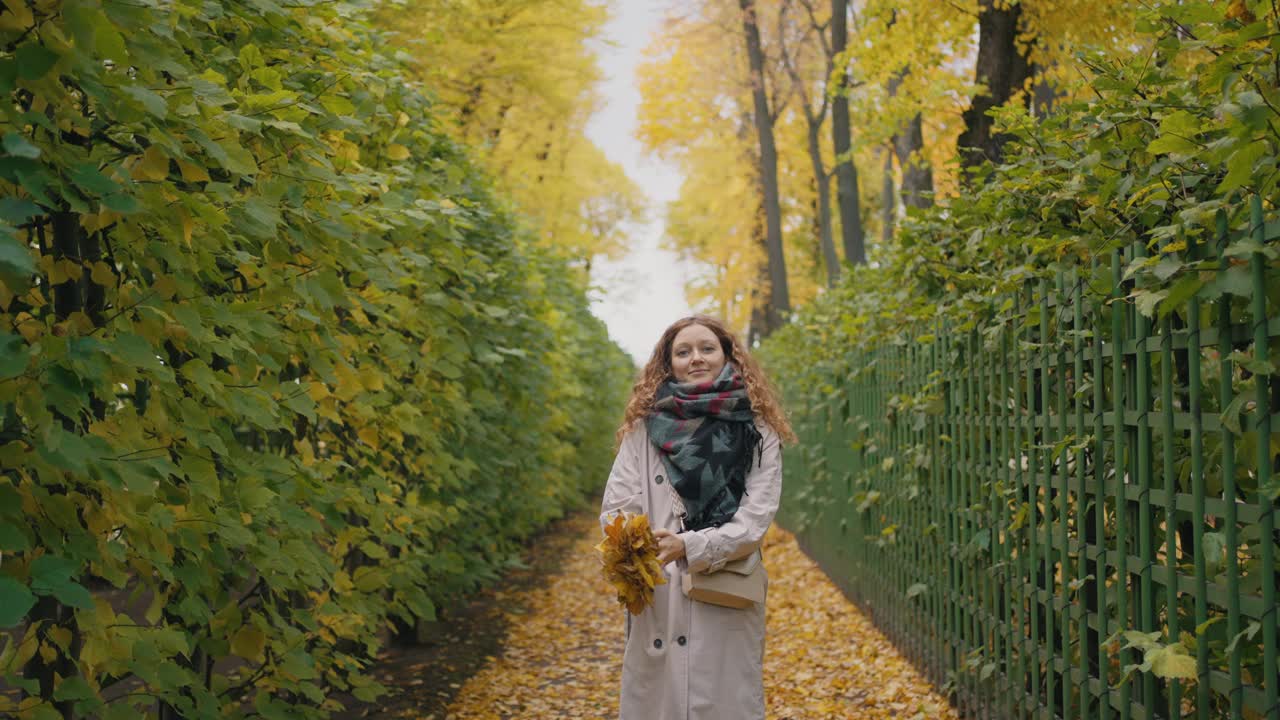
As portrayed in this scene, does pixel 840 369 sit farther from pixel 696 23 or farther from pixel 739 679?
pixel 696 23

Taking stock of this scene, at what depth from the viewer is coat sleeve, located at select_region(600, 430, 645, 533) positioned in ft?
11.2

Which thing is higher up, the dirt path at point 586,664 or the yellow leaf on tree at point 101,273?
the yellow leaf on tree at point 101,273

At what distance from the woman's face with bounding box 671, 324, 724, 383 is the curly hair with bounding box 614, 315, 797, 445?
55 millimetres

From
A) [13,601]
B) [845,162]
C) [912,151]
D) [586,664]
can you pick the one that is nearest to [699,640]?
[13,601]

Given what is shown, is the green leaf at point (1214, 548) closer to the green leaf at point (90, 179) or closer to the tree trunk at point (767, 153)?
the green leaf at point (90, 179)

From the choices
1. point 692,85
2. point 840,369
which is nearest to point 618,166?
point 692,85

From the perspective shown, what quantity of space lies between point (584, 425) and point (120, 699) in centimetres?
1166

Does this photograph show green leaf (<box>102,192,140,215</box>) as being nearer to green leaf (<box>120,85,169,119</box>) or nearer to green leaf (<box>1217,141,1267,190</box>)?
green leaf (<box>120,85,169,119</box>)

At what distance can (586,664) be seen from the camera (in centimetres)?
703

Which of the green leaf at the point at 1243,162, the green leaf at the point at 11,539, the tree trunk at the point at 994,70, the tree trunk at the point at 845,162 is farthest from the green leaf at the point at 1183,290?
the tree trunk at the point at 845,162

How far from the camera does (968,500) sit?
493cm

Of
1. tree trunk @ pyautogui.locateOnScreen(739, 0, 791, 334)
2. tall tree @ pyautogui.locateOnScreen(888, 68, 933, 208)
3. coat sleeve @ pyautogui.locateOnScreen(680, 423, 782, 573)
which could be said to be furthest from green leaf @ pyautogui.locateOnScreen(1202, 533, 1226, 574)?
tree trunk @ pyautogui.locateOnScreen(739, 0, 791, 334)

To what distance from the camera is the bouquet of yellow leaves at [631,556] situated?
10.2 feet

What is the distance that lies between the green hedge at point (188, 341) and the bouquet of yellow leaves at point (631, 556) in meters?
0.94
